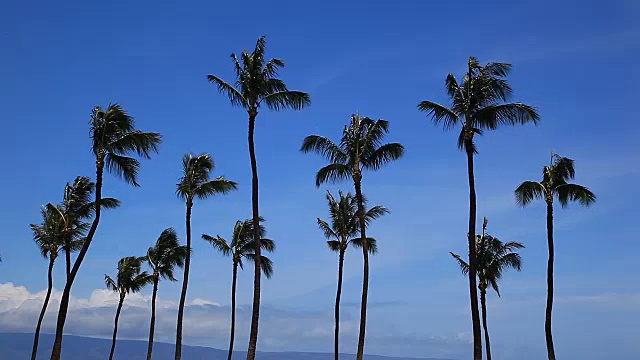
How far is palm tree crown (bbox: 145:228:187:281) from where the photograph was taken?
62.9 metres

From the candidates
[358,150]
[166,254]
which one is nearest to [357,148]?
[358,150]

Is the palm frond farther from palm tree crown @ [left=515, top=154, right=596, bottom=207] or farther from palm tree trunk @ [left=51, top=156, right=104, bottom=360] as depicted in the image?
palm tree trunk @ [left=51, top=156, right=104, bottom=360]

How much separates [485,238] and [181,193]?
24.1 m

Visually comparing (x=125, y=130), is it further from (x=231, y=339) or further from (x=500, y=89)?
(x=231, y=339)

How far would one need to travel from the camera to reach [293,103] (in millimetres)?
40438

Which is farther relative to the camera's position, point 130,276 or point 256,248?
point 130,276

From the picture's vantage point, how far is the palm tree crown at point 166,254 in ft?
206

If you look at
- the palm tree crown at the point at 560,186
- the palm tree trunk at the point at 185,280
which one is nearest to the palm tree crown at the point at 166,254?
the palm tree trunk at the point at 185,280

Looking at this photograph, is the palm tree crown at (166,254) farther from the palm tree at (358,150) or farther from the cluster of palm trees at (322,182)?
the palm tree at (358,150)

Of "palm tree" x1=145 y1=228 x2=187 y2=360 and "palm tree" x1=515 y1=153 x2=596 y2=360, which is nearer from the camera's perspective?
"palm tree" x1=515 y1=153 x2=596 y2=360

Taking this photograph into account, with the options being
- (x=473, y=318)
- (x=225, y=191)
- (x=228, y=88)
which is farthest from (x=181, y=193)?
(x=473, y=318)

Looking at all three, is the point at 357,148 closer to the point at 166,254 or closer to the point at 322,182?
the point at 322,182

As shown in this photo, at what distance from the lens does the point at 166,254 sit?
63.4m

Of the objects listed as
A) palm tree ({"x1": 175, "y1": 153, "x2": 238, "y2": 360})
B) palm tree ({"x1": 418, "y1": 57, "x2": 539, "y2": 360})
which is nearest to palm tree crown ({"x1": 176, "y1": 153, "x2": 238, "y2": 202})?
palm tree ({"x1": 175, "y1": 153, "x2": 238, "y2": 360})
